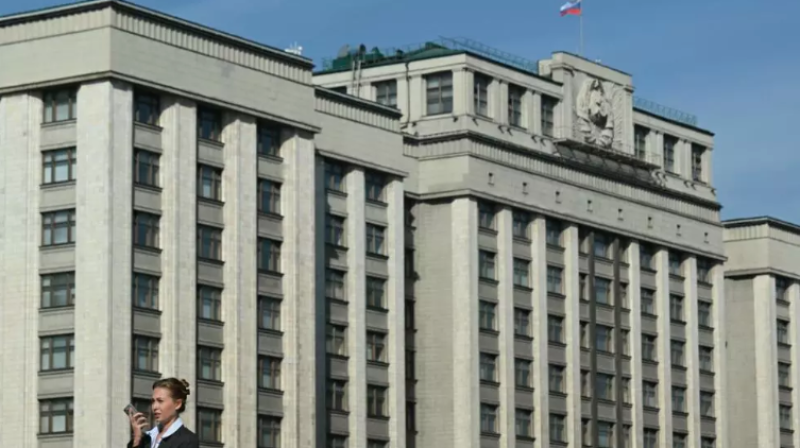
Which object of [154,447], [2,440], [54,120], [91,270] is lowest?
[154,447]

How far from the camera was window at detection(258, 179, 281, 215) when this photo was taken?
88562mm

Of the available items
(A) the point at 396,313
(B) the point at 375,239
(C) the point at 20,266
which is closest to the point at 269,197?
(B) the point at 375,239

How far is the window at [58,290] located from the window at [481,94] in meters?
30.0

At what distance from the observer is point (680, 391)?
397ft

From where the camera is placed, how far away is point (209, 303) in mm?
85500

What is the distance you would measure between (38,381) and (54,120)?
33.7ft

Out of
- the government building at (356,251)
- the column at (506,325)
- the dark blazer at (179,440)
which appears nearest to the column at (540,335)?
the government building at (356,251)

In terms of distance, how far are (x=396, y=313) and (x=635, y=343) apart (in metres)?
21.9

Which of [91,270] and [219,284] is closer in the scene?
[91,270]

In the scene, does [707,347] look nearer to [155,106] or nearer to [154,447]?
[155,106]

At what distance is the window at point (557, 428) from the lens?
109m

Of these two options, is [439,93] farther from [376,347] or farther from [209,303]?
[209,303]

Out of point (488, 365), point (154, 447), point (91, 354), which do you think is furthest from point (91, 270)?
point (154, 447)

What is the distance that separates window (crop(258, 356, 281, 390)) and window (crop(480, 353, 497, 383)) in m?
17.5
